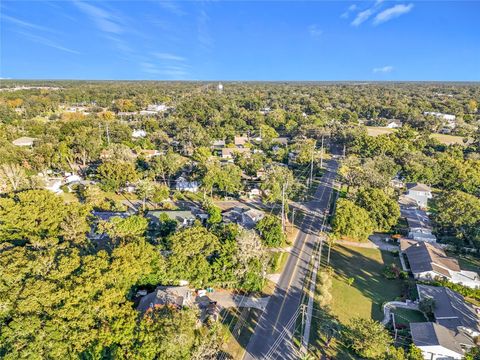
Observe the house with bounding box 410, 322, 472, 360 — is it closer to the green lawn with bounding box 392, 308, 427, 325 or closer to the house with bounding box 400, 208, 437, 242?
the green lawn with bounding box 392, 308, 427, 325

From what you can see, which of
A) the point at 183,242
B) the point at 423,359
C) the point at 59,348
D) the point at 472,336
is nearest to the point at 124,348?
the point at 59,348

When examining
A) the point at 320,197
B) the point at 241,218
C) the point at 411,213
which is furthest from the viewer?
the point at 320,197

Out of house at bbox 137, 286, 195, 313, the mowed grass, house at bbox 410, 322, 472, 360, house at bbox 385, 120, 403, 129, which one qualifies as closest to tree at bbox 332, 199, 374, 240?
the mowed grass

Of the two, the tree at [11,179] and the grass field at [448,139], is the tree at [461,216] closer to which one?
the tree at [11,179]

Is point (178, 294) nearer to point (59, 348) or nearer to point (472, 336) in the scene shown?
point (59, 348)

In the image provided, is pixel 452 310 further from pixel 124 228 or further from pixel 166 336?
pixel 124 228

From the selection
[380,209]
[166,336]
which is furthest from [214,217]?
[380,209]
